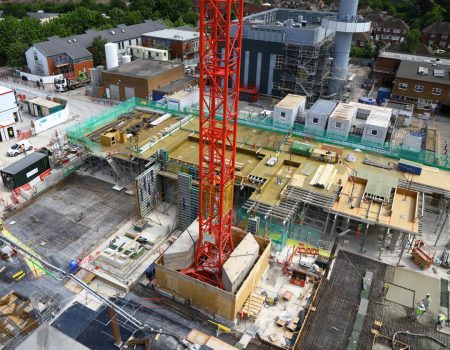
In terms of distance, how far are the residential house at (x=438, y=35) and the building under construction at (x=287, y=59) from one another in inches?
1905

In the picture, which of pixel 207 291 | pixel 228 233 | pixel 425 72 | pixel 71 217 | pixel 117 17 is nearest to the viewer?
pixel 207 291

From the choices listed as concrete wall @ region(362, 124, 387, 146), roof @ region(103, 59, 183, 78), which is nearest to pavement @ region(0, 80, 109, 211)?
roof @ region(103, 59, 183, 78)

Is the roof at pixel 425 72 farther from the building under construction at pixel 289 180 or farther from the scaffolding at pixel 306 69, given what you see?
the building under construction at pixel 289 180

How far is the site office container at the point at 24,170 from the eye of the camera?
125 feet

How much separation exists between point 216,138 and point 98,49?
201 ft

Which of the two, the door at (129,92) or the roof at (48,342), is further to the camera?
the door at (129,92)

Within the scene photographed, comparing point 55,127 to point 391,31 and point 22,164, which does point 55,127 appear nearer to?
point 22,164

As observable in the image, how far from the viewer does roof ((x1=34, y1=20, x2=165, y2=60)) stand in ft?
229

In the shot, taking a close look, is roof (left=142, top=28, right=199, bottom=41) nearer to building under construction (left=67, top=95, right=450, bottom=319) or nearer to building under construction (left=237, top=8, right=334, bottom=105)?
building under construction (left=237, top=8, right=334, bottom=105)

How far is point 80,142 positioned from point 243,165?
17.3 meters

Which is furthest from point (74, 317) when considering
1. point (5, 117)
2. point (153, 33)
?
point (153, 33)

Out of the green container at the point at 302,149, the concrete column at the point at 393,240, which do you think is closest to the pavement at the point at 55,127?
the green container at the point at 302,149

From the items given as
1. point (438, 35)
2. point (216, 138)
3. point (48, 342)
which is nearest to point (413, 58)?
point (438, 35)

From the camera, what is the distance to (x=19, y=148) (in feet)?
149
